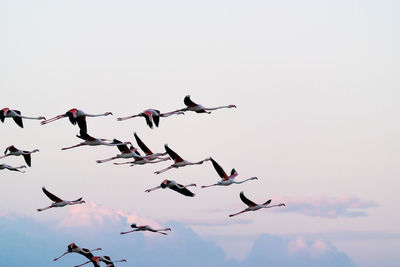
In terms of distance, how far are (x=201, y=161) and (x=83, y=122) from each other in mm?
10110

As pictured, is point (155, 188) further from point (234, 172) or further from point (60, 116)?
point (60, 116)

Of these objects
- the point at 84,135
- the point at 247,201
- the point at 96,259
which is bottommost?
the point at 96,259

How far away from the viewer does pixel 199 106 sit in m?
64.1

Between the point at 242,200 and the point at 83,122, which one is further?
the point at 242,200

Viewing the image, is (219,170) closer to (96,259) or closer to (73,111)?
(96,259)

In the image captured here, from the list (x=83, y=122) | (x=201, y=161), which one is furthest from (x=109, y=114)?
(x=201, y=161)

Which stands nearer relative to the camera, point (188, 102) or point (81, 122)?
point (81, 122)

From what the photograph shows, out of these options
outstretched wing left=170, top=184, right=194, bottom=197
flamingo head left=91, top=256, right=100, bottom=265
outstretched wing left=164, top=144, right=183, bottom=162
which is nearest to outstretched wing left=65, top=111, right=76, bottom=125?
outstretched wing left=164, top=144, right=183, bottom=162

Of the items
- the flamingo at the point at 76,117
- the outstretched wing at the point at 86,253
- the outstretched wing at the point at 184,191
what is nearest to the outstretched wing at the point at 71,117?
the flamingo at the point at 76,117

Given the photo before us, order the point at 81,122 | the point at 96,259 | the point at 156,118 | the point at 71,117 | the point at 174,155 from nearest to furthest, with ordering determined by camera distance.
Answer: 1. the point at 71,117
2. the point at 81,122
3. the point at 156,118
4. the point at 96,259
5. the point at 174,155

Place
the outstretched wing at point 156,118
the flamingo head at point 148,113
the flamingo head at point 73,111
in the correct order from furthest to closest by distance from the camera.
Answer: the flamingo head at point 148,113
the outstretched wing at point 156,118
the flamingo head at point 73,111

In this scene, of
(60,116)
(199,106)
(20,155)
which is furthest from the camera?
(20,155)

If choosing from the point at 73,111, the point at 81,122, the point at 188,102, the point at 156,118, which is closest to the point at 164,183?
the point at 156,118

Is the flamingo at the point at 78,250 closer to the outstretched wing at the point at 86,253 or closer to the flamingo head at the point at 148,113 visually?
the outstretched wing at the point at 86,253
